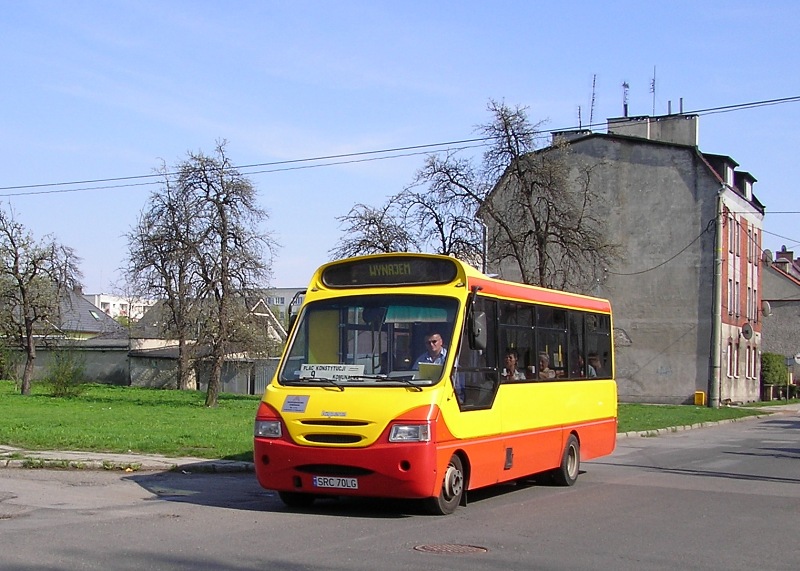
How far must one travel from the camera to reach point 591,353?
50.6 feet

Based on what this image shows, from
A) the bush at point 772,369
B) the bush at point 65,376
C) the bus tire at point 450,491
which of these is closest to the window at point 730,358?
the bush at point 772,369

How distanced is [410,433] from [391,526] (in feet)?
3.07

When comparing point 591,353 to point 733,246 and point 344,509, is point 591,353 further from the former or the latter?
point 733,246

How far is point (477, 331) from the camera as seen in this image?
1110 centimetres

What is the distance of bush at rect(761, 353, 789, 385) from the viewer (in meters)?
59.6

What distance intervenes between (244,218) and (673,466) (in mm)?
20657

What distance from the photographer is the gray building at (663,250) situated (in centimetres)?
4778

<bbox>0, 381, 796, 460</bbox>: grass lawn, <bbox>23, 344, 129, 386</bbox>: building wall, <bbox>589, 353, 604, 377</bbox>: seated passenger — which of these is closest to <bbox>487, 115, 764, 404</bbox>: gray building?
<bbox>0, 381, 796, 460</bbox>: grass lawn

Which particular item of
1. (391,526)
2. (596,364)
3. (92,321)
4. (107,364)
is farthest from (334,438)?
(92,321)

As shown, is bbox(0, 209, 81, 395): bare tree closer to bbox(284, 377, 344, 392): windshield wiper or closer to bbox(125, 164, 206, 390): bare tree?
bbox(125, 164, 206, 390): bare tree

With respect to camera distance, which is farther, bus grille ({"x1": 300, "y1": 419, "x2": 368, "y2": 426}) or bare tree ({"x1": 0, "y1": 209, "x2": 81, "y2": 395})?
bare tree ({"x1": 0, "y1": 209, "x2": 81, "y2": 395})

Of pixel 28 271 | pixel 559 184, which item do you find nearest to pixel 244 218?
pixel 559 184

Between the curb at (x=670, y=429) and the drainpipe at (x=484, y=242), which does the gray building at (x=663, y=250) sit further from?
the drainpipe at (x=484, y=242)

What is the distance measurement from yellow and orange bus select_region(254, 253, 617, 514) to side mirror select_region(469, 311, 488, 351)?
14 millimetres
